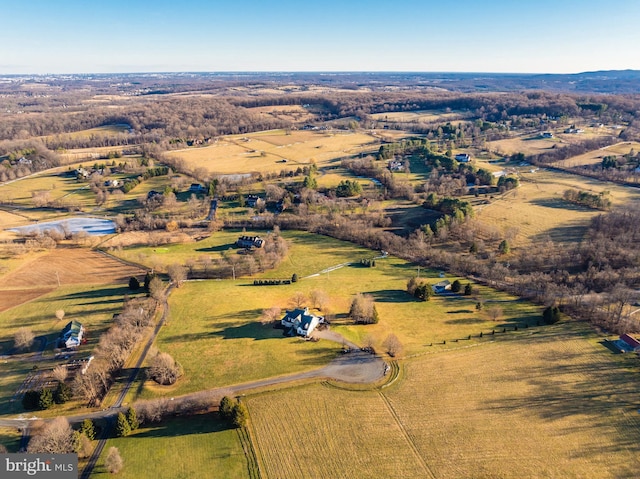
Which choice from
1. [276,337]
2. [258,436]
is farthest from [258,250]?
[258,436]

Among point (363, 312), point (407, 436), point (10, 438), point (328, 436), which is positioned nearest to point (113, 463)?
point (10, 438)

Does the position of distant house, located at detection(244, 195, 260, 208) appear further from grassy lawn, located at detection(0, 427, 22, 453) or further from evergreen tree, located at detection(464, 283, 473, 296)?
grassy lawn, located at detection(0, 427, 22, 453)

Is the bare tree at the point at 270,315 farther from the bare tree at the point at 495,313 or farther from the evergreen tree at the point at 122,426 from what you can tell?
the bare tree at the point at 495,313

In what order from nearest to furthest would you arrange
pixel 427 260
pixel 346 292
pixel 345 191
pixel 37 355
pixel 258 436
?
1. pixel 258 436
2. pixel 37 355
3. pixel 346 292
4. pixel 427 260
5. pixel 345 191

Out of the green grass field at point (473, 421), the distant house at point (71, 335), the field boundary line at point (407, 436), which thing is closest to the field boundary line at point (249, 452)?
the green grass field at point (473, 421)

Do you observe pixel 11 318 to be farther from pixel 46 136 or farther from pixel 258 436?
pixel 46 136

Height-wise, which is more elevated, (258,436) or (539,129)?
(539,129)

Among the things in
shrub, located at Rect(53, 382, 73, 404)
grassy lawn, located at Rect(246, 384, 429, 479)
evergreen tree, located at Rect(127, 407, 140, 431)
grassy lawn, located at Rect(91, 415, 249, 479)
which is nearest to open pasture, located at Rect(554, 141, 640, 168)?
grassy lawn, located at Rect(246, 384, 429, 479)
